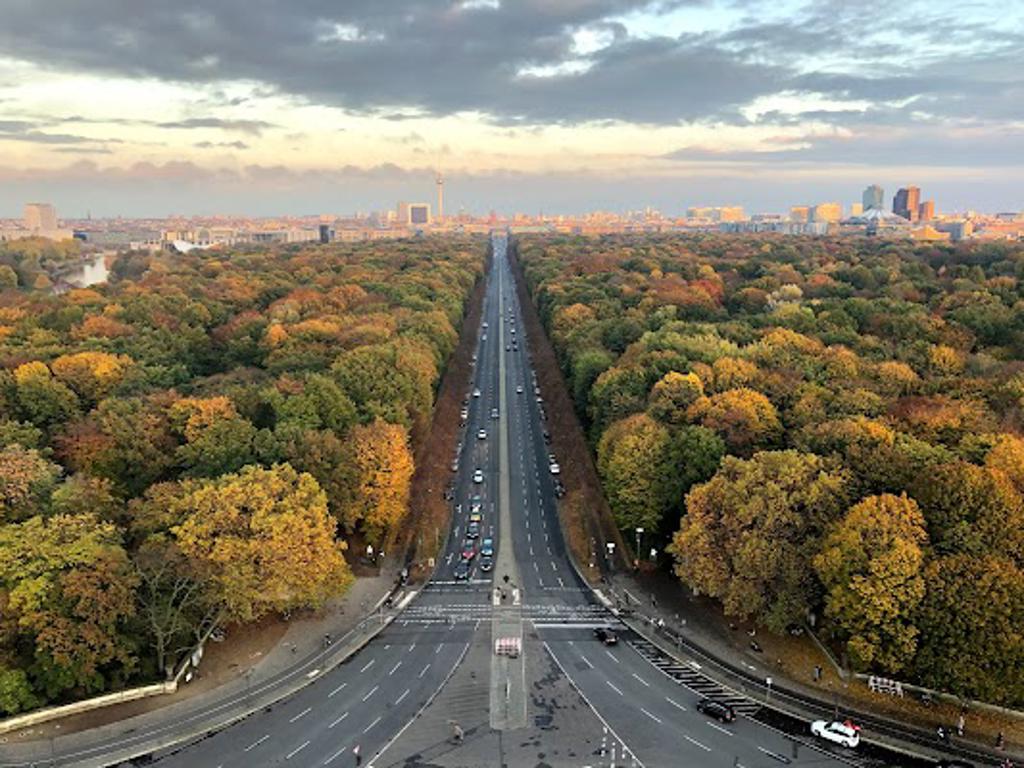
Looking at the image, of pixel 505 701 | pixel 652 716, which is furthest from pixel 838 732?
pixel 505 701

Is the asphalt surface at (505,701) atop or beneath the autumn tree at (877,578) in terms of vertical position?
beneath

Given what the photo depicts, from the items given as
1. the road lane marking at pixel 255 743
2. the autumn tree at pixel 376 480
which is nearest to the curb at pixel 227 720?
the road lane marking at pixel 255 743

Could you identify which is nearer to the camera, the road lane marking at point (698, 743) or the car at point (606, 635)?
the road lane marking at point (698, 743)

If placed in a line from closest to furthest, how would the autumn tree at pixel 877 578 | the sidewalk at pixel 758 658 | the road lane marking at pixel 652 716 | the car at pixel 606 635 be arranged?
the sidewalk at pixel 758 658 → the autumn tree at pixel 877 578 → the road lane marking at pixel 652 716 → the car at pixel 606 635

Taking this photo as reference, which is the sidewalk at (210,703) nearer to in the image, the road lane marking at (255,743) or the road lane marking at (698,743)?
the road lane marking at (255,743)

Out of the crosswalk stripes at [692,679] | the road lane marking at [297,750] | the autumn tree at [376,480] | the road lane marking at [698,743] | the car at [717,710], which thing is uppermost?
the autumn tree at [376,480]

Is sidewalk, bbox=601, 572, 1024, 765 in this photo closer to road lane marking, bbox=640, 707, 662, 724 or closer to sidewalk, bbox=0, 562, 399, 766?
road lane marking, bbox=640, 707, 662, 724
